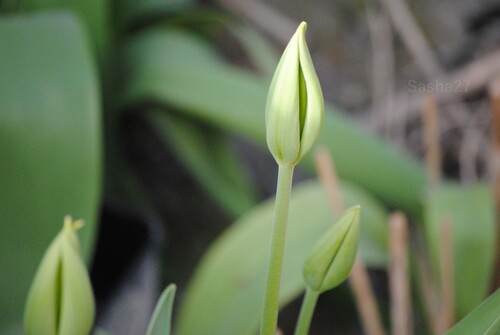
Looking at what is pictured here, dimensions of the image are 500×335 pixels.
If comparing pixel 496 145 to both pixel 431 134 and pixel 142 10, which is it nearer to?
pixel 431 134

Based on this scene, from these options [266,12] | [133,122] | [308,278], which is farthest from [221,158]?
[308,278]

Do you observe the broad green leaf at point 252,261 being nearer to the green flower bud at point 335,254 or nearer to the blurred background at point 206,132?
the blurred background at point 206,132

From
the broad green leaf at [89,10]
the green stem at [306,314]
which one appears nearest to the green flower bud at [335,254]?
the green stem at [306,314]

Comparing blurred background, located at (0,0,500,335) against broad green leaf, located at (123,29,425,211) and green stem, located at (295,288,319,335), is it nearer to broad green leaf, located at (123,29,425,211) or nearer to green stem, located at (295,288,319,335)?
broad green leaf, located at (123,29,425,211)

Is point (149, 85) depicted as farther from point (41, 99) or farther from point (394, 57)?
point (394, 57)

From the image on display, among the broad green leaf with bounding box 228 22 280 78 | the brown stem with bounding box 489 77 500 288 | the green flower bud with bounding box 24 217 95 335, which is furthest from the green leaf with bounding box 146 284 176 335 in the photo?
the broad green leaf with bounding box 228 22 280 78

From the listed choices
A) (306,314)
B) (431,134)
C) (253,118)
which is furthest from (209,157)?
(306,314)
